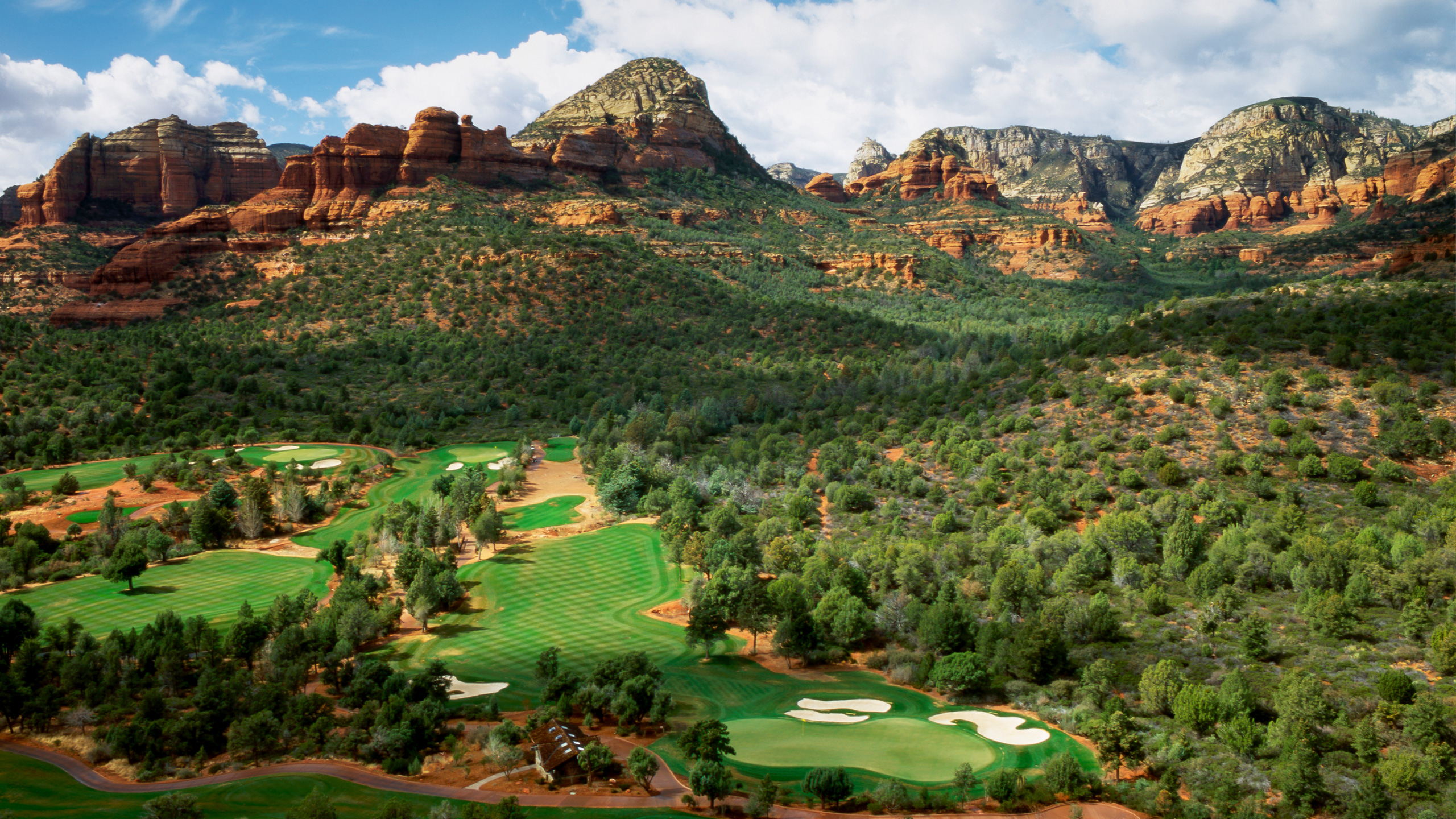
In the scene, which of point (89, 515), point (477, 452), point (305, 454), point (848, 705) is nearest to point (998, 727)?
point (848, 705)

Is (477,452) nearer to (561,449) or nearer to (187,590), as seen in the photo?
(561,449)

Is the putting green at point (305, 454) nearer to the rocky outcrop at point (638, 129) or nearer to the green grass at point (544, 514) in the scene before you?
the green grass at point (544, 514)

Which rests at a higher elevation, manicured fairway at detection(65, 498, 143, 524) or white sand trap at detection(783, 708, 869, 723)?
manicured fairway at detection(65, 498, 143, 524)

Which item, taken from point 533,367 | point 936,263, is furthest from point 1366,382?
point 936,263

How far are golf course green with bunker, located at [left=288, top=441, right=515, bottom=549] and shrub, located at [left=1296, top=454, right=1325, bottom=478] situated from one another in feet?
171

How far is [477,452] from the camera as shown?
2581 inches

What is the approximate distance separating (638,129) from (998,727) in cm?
13443

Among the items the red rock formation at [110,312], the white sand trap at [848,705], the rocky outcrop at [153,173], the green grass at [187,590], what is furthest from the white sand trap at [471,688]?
the rocky outcrop at [153,173]

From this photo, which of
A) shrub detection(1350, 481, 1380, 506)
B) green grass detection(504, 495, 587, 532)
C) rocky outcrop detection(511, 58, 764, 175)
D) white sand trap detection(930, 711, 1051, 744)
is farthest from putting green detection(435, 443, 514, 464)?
rocky outcrop detection(511, 58, 764, 175)

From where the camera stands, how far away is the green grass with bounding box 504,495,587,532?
2040 inches

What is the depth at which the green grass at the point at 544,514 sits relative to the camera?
170 ft

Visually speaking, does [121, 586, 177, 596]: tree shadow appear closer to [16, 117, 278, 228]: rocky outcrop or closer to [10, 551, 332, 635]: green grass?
[10, 551, 332, 635]: green grass

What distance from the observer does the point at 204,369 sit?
7300 cm

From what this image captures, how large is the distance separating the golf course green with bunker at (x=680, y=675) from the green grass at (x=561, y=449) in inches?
733
